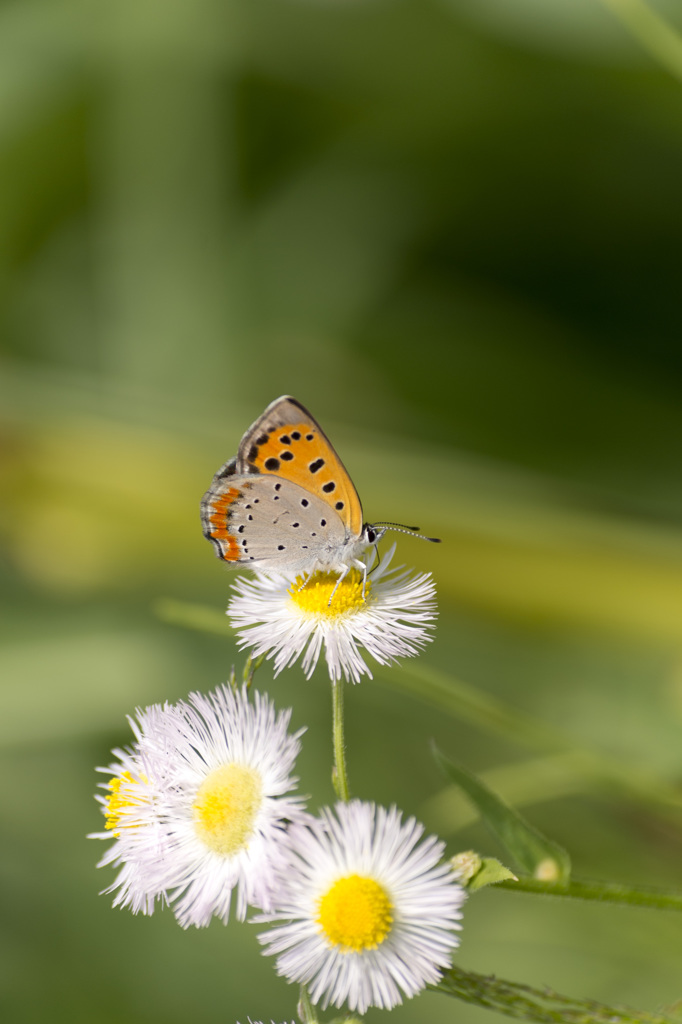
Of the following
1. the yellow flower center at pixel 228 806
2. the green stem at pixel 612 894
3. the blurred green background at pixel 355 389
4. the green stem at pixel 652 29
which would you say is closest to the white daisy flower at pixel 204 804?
the yellow flower center at pixel 228 806

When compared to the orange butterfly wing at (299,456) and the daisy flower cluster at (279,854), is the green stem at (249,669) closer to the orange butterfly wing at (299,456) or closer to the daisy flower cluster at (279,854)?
the daisy flower cluster at (279,854)

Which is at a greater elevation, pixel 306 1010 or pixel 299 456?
pixel 299 456

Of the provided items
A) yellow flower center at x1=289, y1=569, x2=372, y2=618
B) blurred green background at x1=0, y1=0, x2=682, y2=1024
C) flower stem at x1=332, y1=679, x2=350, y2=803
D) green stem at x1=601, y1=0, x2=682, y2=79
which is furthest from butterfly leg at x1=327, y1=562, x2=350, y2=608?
green stem at x1=601, y1=0, x2=682, y2=79

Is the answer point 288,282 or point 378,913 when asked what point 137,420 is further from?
point 378,913

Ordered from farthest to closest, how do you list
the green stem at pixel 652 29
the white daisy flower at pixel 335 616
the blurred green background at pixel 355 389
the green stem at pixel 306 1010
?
the blurred green background at pixel 355 389, the green stem at pixel 652 29, the white daisy flower at pixel 335 616, the green stem at pixel 306 1010

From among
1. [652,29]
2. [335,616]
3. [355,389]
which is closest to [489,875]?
[335,616]

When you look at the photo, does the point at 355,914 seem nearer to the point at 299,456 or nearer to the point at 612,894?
the point at 612,894
